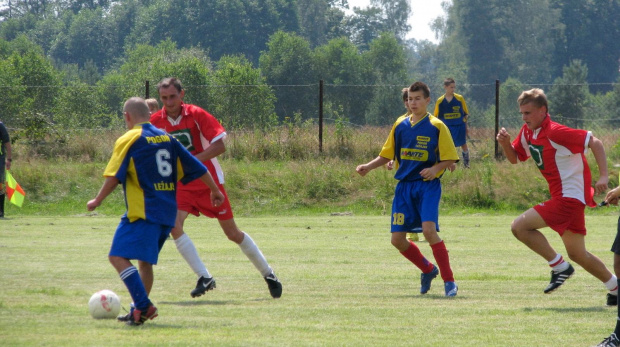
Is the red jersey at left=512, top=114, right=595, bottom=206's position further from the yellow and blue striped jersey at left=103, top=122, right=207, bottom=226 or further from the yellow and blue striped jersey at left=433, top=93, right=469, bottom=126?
the yellow and blue striped jersey at left=433, top=93, right=469, bottom=126

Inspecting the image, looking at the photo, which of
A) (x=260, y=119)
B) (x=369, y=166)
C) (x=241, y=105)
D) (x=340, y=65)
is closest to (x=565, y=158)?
(x=369, y=166)

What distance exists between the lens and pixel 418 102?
25.5 feet

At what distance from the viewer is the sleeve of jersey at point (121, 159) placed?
226 inches

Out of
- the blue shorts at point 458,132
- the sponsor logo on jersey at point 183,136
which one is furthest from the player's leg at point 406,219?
the blue shorts at point 458,132

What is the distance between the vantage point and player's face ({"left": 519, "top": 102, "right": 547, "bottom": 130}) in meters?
7.14

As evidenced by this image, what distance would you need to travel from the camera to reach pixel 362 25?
363 feet

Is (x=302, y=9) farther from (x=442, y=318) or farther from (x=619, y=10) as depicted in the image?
(x=442, y=318)

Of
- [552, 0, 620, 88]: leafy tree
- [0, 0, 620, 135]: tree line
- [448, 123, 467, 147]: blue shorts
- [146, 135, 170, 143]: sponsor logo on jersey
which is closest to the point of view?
[146, 135, 170, 143]: sponsor logo on jersey

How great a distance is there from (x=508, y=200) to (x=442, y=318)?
1266 cm

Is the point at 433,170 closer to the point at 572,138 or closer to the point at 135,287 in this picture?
the point at 572,138

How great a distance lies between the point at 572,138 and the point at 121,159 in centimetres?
378

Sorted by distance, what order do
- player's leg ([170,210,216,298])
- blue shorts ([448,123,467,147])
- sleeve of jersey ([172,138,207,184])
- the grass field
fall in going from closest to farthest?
the grass field → sleeve of jersey ([172,138,207,184]) → player's leg ([170,210,216,298]) → blue shorts ([448,123,467,147])

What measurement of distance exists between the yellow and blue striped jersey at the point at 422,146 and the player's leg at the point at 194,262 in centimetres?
206

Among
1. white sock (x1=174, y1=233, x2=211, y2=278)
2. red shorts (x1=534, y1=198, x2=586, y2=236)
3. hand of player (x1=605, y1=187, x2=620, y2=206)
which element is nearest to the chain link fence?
white sock (x1=174, y1=233, x2=211, y2=278)
